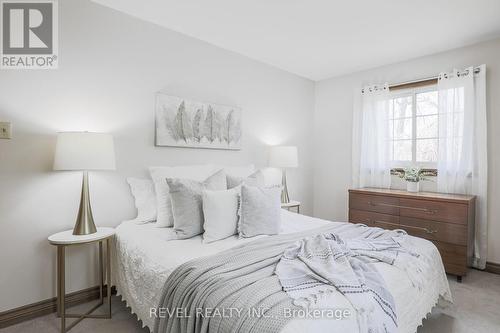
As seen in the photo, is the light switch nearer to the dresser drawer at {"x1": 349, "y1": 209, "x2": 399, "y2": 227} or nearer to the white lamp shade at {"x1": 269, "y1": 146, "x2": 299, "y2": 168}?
the white lamp shade at {"x1": 269, "y1": 146, "x2": 299, "y2": 168}

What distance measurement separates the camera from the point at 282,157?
3.50m

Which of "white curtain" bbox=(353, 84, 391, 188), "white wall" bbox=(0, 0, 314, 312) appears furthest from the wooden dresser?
"white wall" bbox=(0, 0, 314, 312)

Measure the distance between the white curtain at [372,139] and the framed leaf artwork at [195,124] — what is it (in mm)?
1799

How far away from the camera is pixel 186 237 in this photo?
199cm

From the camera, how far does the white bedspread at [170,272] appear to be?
1.17 meters

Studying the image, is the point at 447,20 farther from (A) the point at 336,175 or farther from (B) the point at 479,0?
(A) the point at 336,175

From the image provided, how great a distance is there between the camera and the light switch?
1.92 metres

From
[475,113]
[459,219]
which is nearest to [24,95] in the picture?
[459,219]

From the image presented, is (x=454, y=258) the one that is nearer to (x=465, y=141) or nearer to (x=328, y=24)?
(x=465, y=141)

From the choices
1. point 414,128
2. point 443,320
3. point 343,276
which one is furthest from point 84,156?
point 414,128

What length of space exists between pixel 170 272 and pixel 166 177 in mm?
1134

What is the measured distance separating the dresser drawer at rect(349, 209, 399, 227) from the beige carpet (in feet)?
2.98

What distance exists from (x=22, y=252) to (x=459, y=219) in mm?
3858

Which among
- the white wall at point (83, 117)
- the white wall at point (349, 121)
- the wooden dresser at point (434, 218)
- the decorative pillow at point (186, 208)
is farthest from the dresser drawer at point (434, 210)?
the decorative pillow at point (186, 208)
